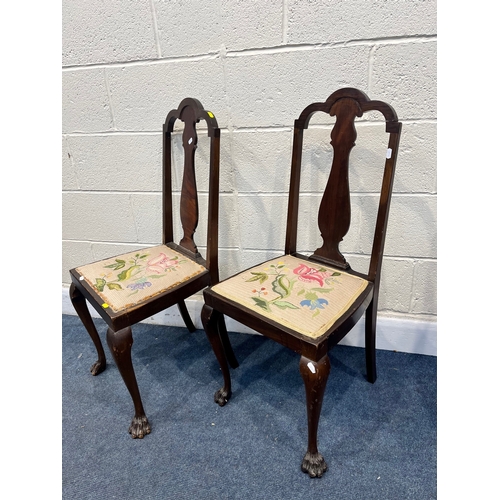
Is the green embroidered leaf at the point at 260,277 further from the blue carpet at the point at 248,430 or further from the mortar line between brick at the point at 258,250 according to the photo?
the blue carpet at the point at 248,430

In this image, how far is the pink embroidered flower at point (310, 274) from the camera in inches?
45.0

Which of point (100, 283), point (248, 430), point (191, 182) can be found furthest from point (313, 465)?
point (191, 182)

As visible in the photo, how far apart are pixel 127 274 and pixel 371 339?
95 cm

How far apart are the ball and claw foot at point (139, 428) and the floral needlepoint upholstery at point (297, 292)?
21.3 inches

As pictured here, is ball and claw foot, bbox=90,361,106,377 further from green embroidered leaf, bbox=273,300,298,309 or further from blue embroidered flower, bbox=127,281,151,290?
green embroidered leaf, bbox=273,300,298,309

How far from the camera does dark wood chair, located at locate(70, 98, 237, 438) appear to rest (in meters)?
1.10

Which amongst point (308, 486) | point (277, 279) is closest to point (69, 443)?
point (308, 486)

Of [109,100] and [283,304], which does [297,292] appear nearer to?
[283,304]

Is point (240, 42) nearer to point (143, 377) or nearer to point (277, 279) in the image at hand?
point (277, 279)

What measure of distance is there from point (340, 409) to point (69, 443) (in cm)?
98

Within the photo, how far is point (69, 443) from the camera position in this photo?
3.88 feet

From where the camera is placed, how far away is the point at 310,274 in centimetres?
117

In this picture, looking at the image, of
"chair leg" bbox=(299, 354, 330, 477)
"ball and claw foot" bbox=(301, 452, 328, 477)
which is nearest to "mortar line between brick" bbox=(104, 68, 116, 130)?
"chair leg" bbox=(299, 354, 330, 477)

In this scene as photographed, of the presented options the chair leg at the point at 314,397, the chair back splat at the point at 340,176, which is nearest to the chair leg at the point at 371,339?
the chair back splat at the point at 340,176
